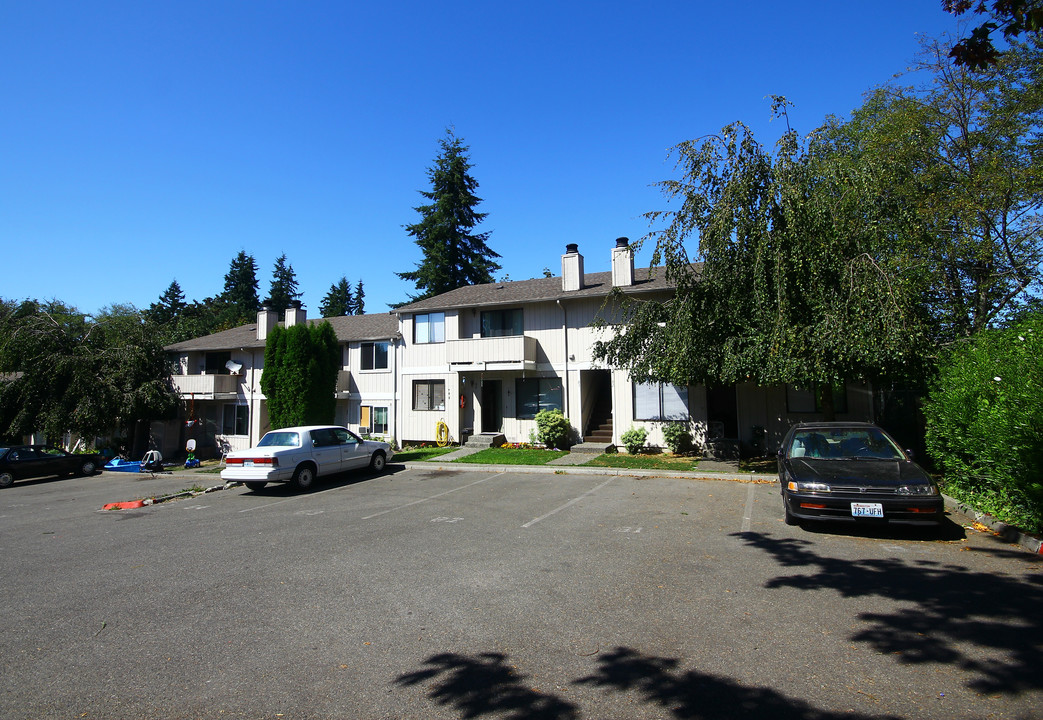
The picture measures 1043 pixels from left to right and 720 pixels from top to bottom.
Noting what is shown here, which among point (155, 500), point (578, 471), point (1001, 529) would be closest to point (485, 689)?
point (1001, 529)

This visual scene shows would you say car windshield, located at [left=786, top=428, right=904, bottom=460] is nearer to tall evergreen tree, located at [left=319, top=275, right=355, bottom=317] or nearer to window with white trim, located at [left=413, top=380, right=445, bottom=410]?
window with white trim, located at [left=413, top=380, right=445, bottom=410]

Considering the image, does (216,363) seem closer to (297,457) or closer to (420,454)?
(420,454)

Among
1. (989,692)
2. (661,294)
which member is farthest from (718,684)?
(661,294)

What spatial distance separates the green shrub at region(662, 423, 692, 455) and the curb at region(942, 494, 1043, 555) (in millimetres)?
8904

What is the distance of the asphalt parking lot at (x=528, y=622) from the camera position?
147 inches

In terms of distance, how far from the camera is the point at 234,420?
2828 cm

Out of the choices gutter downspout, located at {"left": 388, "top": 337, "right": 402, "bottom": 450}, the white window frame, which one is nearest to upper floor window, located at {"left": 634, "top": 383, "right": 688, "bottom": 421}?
the white window frame

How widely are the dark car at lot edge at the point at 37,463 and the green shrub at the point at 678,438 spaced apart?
2276 centimetres

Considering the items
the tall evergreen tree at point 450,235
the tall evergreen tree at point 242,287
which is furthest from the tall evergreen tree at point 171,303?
the tall evergreen tree at point 450,235

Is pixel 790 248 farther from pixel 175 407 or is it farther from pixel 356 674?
pixel 175 407

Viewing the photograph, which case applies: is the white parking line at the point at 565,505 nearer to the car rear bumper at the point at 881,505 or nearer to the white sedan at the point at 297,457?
the car rear bumper at the point at 881,505

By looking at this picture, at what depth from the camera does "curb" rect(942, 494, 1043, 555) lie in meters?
6.86

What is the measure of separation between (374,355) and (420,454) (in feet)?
22.7

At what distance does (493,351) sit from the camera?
20.9 m
